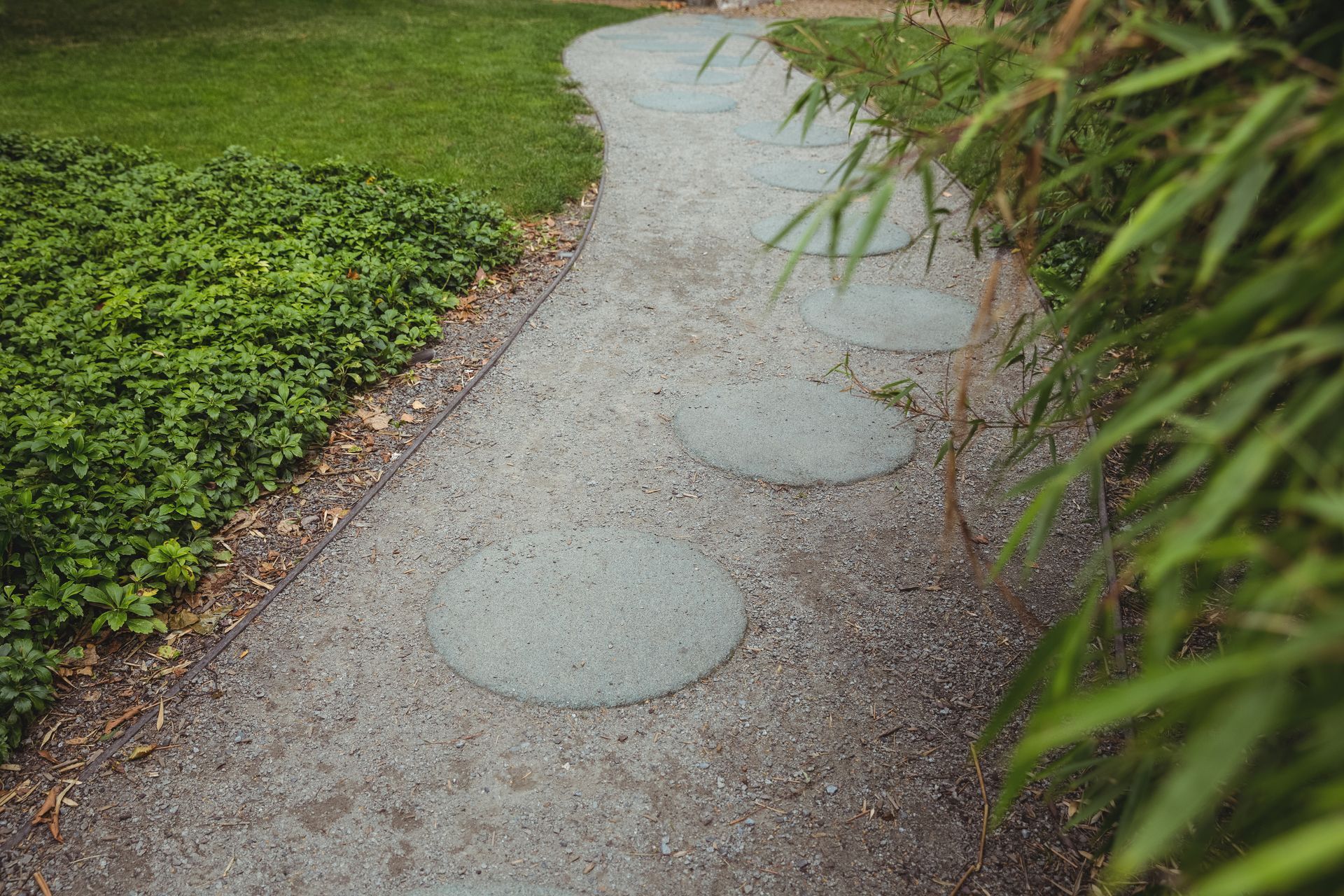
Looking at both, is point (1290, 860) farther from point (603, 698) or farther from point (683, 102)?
point (683, 102)

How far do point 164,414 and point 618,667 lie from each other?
5.93 ft

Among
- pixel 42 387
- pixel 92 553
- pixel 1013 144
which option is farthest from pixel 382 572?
pixel 1013 144

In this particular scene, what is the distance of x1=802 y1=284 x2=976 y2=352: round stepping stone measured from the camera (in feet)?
12.7

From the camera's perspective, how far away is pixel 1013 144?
133 cm

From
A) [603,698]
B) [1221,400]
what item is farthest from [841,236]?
[1221,400]

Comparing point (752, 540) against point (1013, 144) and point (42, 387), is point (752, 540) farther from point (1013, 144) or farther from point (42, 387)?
point (42, 387)

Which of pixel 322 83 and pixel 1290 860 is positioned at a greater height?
pixel 1290 860

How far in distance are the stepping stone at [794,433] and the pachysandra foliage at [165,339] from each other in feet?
4.42

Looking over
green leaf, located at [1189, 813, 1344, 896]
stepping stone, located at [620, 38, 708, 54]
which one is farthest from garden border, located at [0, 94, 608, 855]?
stepping stone, located at [620, 38, 708, 54]

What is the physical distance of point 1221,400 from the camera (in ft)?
3.57

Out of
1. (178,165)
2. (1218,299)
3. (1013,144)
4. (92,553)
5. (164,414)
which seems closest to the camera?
(1218,299)

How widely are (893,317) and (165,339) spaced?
9.97 feet

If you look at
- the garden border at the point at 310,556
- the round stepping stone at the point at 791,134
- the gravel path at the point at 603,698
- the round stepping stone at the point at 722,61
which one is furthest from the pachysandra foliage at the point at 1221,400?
the round stepping stone at the point at 722,61

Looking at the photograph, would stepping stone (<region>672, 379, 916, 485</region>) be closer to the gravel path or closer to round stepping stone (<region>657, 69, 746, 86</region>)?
the gravel path
